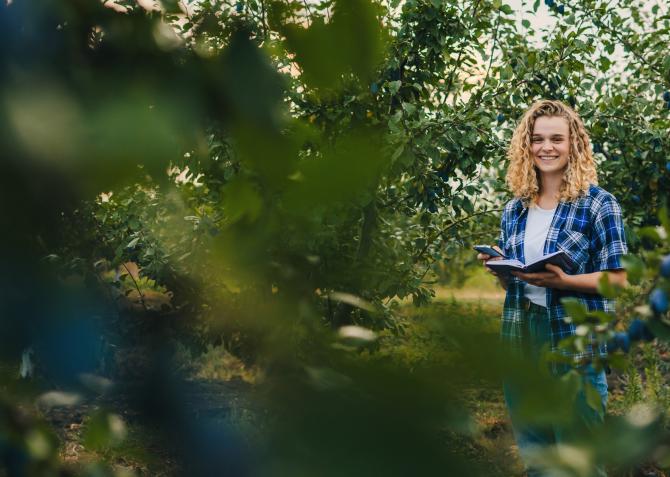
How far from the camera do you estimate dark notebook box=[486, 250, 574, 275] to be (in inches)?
73.9

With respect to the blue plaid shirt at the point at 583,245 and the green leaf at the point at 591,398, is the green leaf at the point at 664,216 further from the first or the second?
the blue plaid shirt at the point at 583,245

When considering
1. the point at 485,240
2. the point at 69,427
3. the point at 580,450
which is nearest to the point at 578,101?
the point at 485,240

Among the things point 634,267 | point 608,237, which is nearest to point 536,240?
point 608,237

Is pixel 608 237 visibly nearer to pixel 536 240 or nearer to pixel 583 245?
pixel 583 245

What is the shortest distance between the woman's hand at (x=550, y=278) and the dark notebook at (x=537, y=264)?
11 millimetres

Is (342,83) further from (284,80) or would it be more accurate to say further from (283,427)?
(283,427)

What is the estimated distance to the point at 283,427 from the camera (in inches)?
13.2

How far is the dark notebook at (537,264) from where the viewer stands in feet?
6.16

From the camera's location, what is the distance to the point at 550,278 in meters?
1.93

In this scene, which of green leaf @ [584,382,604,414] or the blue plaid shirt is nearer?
green leaf @ [584,382,604,414]

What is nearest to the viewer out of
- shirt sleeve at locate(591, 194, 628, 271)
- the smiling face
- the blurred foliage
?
the blurred foliage

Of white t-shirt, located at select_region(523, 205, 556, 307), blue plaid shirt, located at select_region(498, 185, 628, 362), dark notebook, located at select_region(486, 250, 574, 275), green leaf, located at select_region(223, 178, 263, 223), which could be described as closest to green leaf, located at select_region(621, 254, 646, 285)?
green leaf, located at select_region(223, 178, 263, 223)

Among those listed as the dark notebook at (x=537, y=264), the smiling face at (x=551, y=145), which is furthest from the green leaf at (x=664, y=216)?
the smiling face at (x=551, y=145)

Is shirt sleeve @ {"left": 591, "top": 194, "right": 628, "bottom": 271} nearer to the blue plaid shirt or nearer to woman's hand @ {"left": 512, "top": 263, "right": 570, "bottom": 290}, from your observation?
the blue plaid shirt
